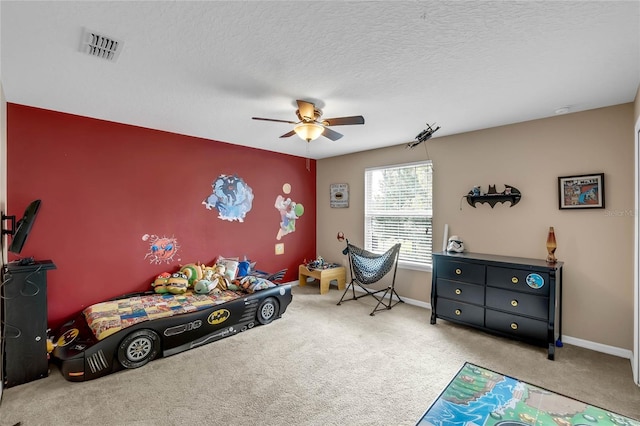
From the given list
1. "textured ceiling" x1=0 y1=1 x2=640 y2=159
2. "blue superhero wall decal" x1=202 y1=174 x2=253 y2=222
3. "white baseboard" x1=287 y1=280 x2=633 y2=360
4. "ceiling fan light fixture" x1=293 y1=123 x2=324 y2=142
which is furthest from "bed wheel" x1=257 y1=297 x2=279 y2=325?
"white baseboard" x1=287 y1=280 x2=633 y2=360

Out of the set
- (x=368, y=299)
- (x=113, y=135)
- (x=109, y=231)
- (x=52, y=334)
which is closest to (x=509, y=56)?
(x=368, y=299)

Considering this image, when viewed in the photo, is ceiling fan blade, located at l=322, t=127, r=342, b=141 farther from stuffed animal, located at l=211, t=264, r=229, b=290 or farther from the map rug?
the map rug

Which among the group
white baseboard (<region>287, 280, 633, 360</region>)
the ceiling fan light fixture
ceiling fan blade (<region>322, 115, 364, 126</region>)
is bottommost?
white baseboard (<region>287, 280, 633, 360</region>)

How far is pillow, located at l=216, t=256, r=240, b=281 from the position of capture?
4067mm

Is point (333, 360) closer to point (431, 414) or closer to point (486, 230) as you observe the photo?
point (431, 414)

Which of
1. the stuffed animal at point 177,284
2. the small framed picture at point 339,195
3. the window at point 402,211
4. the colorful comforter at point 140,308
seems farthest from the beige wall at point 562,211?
the stuffed animal at point 177,284

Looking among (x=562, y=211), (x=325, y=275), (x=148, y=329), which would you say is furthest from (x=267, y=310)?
(x=562, y=211)

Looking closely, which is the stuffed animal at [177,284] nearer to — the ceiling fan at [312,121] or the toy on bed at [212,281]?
the toy on bed at [212,281]

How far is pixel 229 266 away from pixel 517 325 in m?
3.46

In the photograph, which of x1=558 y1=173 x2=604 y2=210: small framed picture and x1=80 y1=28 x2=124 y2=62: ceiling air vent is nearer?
x1=80 y1=28 x2=124 y2=62: ceiling air vent

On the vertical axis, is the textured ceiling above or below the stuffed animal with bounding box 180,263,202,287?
above

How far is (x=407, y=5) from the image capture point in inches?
59.3

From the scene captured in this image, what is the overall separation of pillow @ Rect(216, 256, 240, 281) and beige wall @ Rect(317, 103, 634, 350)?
2603 mm

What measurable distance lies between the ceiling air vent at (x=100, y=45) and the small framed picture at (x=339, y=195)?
12.4ft
